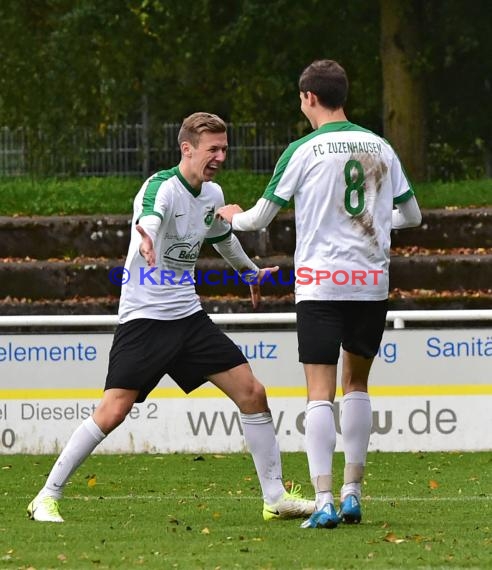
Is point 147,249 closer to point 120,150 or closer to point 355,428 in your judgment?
point 355,428

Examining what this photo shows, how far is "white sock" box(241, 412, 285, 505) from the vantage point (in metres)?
8.10

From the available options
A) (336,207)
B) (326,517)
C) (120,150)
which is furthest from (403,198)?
(120,150)

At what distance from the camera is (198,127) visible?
7.91 m

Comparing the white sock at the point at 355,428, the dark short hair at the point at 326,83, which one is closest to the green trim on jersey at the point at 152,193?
the dark short hair at the point at 326,83

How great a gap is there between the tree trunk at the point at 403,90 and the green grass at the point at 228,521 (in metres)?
12.3

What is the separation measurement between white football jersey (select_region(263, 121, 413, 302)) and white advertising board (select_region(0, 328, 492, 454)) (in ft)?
15.7

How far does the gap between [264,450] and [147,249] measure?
126 cm

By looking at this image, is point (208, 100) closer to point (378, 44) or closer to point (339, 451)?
point (378, 44)

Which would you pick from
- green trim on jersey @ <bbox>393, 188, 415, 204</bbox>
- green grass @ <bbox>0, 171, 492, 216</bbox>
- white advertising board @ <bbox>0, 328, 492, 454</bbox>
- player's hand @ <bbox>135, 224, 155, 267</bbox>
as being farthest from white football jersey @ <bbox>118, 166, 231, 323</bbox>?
green grass @ <bbox>0, 171, 492, 216</bbox>

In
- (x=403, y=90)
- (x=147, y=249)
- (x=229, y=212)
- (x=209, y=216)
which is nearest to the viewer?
(x=147, y=249)

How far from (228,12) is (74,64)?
2589 mm

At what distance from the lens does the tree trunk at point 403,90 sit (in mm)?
23844

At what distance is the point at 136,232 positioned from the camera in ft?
25.3

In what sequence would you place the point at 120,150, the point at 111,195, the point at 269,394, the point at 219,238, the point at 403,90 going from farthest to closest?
the point at 120,150 < the point at 403,90 < the point at 111,195 < the point at 269,394 < the point at 219,238
